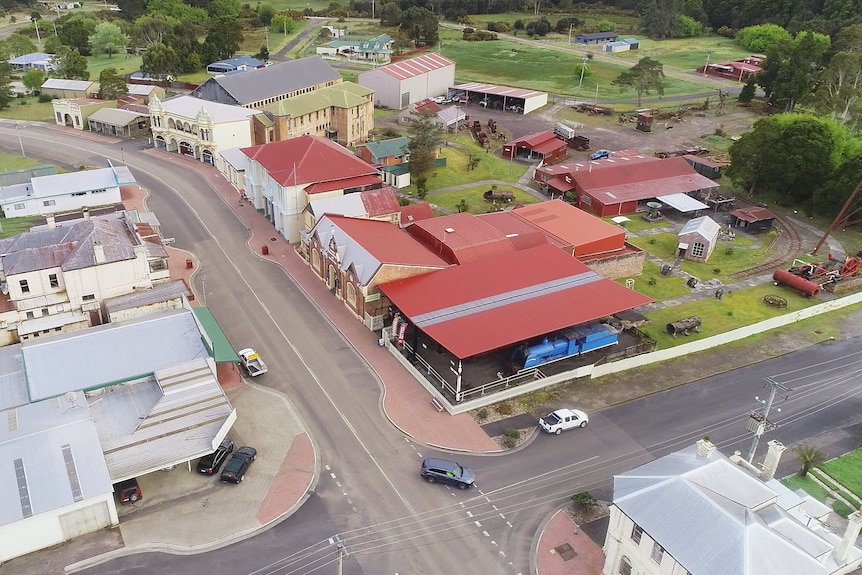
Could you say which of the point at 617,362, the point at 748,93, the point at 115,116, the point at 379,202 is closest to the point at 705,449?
the point at 617,362

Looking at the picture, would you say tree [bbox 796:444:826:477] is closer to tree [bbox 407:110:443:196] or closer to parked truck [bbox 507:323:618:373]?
parked truck [bbox 507:323:618:373]

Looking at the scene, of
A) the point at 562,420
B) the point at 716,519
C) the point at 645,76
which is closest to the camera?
the point at 716,519

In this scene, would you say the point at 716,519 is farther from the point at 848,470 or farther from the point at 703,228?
the point at 703,228

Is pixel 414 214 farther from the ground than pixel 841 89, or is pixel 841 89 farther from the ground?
pixel 841 89

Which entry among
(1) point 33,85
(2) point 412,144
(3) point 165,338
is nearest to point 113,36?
(1) point 33,85

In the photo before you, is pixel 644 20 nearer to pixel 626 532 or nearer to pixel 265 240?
pixel 265 240

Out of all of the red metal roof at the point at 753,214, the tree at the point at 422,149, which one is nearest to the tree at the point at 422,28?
the tree at the point at 422,149
